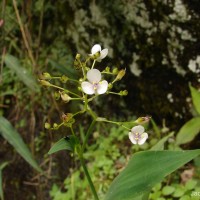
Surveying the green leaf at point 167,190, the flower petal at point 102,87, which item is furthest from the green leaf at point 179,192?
the flower petal at point 102,87

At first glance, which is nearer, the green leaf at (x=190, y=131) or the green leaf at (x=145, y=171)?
the green leaf at (x=145, y=171)

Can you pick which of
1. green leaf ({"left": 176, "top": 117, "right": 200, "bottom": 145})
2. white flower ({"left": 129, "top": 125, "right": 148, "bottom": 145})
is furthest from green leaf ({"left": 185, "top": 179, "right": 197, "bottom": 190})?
white flower ({"left": 129, "top": 125, "right": 148, "bottom": 145})

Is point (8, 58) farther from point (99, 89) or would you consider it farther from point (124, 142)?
point (99, 89)

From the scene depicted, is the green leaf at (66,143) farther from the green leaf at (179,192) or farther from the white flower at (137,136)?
the green leaf at (179,192)

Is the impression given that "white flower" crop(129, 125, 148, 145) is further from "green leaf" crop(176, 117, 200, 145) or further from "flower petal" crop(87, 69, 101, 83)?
"green leaf" crop(176, 117, 200, 145)

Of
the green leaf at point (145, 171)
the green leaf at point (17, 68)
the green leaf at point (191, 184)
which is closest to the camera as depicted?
the green leaf at point (145, 171)

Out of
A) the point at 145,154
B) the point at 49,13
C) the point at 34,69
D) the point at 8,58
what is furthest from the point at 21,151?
the point at 49,13
